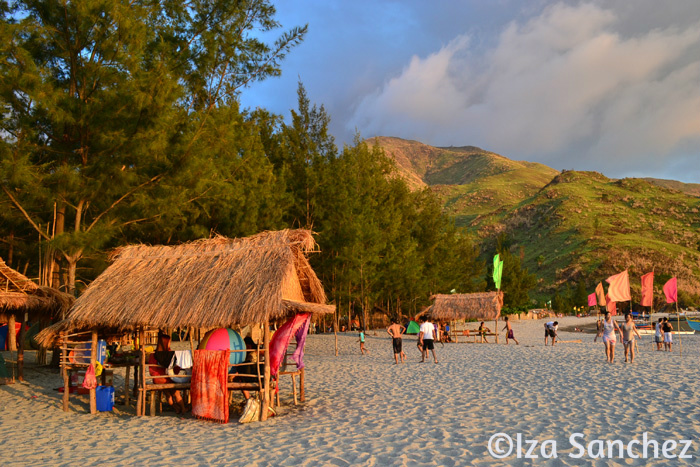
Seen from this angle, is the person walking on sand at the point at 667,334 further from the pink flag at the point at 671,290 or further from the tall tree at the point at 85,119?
the tall tree at the point at 85,119

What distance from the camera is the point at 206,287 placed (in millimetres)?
9445

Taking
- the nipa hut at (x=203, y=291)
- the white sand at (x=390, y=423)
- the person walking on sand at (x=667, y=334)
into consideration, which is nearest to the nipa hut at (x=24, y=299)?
the white sand at (x=390, y=423)

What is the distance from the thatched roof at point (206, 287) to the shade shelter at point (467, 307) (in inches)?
694

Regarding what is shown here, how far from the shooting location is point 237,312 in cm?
876

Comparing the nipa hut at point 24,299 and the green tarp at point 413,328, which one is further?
the green tarp at point 413,328

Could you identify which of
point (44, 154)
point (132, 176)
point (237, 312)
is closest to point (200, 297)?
point (237, 312)

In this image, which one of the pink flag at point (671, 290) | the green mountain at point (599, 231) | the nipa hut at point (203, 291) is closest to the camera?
the nipa hut at point (203, 291)

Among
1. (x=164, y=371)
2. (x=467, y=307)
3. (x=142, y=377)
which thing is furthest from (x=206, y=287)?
(x=467, y=307)

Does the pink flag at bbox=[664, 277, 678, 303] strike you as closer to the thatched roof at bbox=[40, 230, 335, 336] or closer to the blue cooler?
the thatched roof at bbox=[40, 230, 335, 336]

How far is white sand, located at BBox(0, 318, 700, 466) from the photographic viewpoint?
6.45 metres

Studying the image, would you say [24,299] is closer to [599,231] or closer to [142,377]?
[142,377]

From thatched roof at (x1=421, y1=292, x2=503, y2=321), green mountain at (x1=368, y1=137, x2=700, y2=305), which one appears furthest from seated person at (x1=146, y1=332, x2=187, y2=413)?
green mountain at (x1=368, y1=137, x2=700, y2=305)

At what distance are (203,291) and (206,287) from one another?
10 centimetres

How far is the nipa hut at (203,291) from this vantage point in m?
8.82
